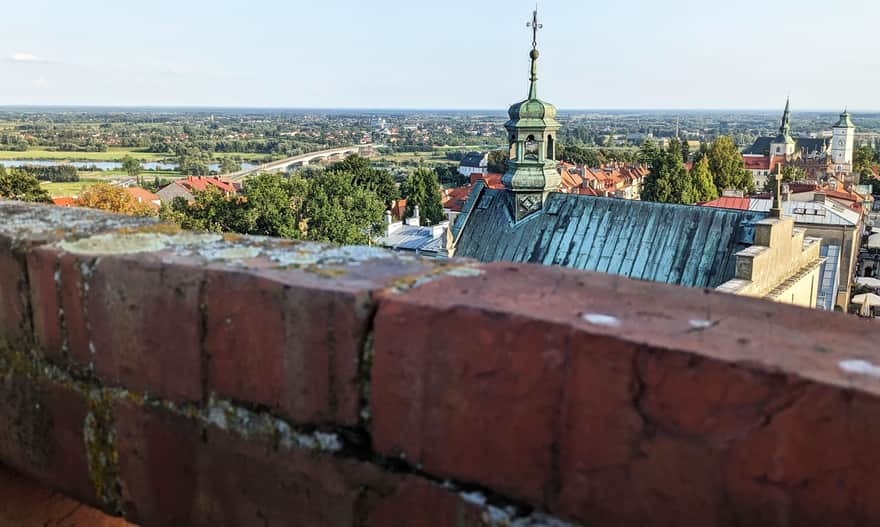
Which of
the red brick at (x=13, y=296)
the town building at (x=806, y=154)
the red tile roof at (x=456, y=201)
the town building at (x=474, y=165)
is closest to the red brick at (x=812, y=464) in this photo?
the red brick at (x=13, y=296)

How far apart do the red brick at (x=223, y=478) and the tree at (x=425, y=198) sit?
48422 millimetres

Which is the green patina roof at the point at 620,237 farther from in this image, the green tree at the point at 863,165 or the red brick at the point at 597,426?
the green tree at the point at 863,165

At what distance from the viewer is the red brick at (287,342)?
166 centimetres

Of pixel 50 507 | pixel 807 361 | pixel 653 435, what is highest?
pixel 807 361

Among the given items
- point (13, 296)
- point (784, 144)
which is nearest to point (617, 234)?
point (13, 296)

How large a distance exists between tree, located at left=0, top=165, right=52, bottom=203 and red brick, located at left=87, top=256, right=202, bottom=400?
27761mm

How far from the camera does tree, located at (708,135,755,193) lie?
51656 mm

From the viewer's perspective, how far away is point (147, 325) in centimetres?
190

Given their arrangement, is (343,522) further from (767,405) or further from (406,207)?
(406,207)

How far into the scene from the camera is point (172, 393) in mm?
1902

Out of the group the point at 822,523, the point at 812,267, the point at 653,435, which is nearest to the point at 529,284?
the point at 653,435

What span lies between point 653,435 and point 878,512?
373 millimetres

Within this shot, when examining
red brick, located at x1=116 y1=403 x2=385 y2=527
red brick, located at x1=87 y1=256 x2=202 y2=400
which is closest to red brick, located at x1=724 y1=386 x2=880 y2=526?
red brick, located at x1=116 y1=403 x2=385 y2=527

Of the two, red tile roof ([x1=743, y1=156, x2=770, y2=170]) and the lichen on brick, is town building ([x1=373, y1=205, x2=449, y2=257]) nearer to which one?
the lichen on brick
